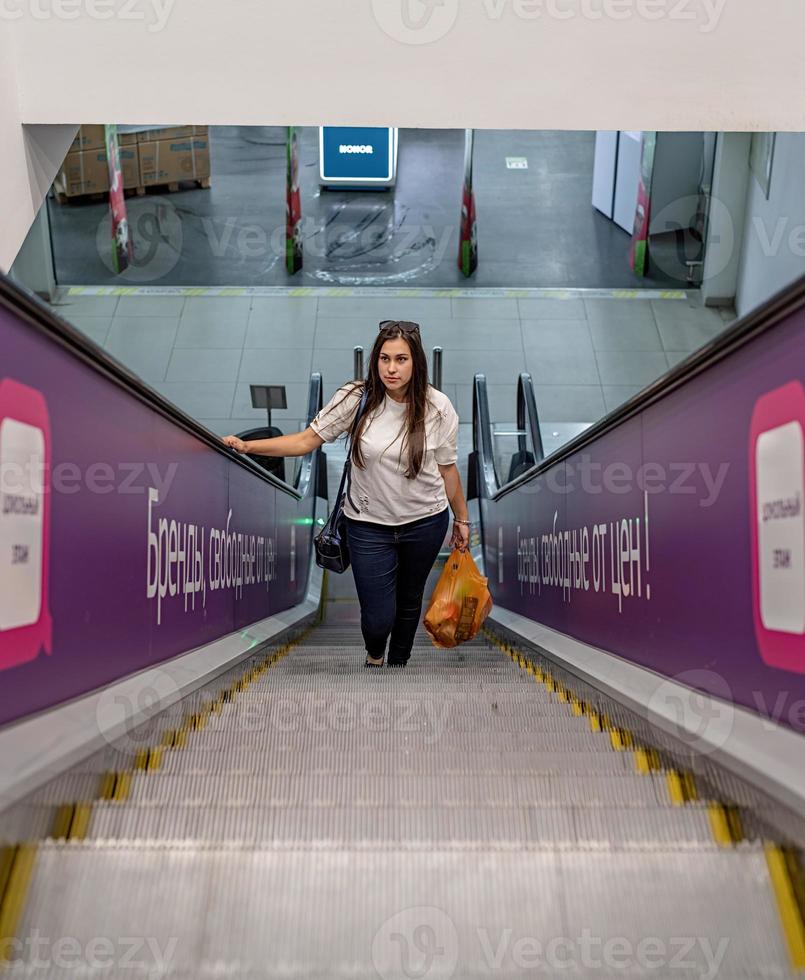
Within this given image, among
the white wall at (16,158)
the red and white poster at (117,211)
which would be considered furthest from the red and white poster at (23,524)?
the red and white poster at (117,211)

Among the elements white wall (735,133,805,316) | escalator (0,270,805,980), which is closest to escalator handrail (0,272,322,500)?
escalator (0,270,805,980)

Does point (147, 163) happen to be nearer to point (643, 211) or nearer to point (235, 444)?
point (643, 211)

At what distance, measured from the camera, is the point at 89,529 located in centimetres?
264

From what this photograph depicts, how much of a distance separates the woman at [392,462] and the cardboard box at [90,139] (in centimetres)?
1036

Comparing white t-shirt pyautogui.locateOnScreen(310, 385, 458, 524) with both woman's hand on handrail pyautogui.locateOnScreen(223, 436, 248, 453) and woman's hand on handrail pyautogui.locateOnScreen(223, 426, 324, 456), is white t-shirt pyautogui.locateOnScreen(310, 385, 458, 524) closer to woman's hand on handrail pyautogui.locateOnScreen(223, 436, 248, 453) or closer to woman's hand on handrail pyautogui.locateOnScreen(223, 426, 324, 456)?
woman's hand on handrail pyautogui.locateOnScreen(223, 426, 324, 456)

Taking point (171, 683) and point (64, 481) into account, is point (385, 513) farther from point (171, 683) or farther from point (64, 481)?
point (64, 481)

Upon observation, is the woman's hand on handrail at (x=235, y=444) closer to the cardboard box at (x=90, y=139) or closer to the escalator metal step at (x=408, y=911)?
the escalator metal step at (x=408, y=911)

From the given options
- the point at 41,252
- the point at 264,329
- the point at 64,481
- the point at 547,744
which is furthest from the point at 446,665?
the point at 41,252

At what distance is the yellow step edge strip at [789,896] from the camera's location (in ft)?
5.52

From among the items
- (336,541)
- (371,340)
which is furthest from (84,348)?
(371,340)

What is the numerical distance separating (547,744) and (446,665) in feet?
6.65

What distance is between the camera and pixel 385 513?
406cm

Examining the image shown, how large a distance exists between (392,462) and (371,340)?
322 inches

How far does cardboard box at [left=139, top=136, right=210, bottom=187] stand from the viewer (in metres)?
14.4
